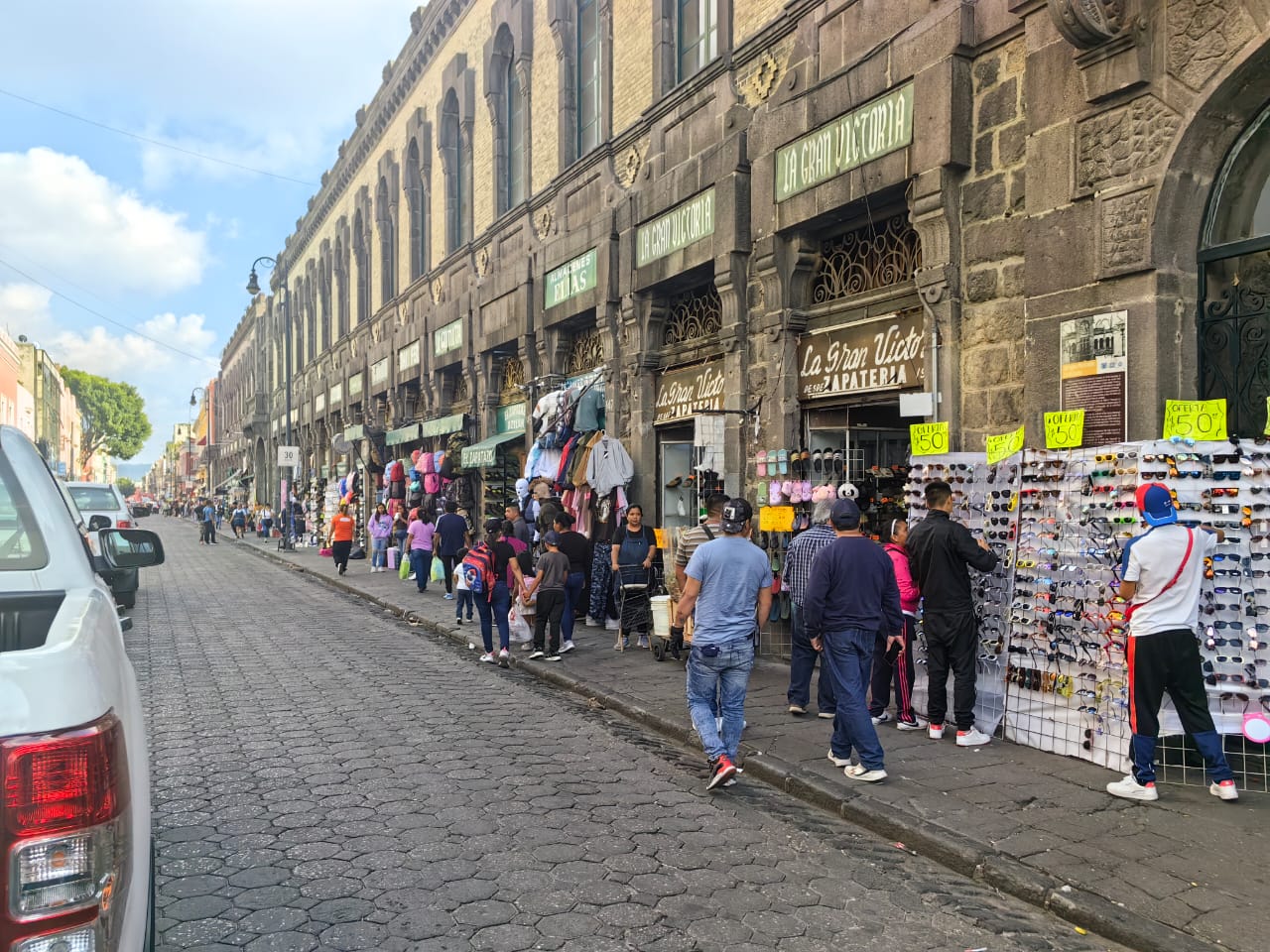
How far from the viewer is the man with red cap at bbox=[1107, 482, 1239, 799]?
5379 millimetres

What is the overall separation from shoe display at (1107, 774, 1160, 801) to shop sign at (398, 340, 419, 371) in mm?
21440

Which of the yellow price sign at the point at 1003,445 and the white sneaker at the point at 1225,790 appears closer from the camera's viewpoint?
the white sneaker at the point at 1225,790

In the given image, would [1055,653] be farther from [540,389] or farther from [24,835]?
[540,389]

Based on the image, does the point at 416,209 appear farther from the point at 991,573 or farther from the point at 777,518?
the point at 991,573

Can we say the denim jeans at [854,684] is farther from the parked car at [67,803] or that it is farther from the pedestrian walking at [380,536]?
the pedestrian walking at [380,536]

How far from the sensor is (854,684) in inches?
234

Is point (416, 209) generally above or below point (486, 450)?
above

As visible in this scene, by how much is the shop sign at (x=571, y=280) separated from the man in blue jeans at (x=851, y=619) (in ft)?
32.2

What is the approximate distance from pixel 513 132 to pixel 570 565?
39.8 feet

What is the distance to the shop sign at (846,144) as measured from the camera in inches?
352

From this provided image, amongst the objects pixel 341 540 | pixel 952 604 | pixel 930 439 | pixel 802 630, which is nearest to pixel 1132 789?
pixel 952 604

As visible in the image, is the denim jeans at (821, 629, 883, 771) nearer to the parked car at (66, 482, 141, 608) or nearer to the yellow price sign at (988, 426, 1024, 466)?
the yellow price sign at (988, 426, 1024, 466)

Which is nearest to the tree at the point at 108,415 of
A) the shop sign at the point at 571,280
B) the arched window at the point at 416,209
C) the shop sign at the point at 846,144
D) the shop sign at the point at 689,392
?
the arched window at the point at 416,209

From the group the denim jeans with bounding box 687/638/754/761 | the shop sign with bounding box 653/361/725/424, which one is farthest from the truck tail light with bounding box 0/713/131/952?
the shop sign with bounding box 653/361/725/424
